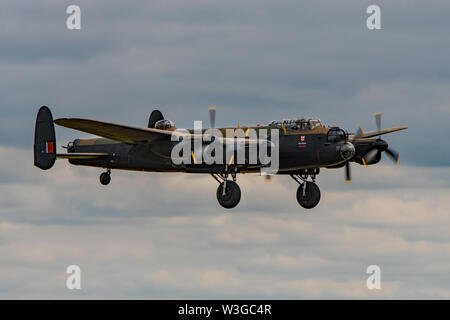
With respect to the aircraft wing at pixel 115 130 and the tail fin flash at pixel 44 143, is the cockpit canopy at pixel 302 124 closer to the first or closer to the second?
the aircraft wing at pixel 115 130

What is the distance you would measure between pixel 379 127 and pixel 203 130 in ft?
30.1

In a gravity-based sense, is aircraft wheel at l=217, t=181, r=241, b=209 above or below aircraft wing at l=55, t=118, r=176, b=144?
below

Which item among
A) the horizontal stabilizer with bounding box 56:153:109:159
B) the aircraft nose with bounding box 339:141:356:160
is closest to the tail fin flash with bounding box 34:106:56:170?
the horizontal stabilizer with bounding box 56:153:109:159

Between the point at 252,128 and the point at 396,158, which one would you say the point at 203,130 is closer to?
the point at 252,128

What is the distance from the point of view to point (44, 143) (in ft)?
150

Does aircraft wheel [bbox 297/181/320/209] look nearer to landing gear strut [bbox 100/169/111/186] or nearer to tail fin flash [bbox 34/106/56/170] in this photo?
landing gear strut [bbox 100/169/111/186]

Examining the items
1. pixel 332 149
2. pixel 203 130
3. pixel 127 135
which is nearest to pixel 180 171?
pixel 203 130

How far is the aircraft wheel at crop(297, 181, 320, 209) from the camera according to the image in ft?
151

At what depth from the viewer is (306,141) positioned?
43875 millimetres

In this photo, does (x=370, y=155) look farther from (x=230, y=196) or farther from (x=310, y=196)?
(x=230, y=196)

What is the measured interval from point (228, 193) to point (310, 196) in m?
4.76

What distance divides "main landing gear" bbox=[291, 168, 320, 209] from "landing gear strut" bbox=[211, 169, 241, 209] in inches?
159

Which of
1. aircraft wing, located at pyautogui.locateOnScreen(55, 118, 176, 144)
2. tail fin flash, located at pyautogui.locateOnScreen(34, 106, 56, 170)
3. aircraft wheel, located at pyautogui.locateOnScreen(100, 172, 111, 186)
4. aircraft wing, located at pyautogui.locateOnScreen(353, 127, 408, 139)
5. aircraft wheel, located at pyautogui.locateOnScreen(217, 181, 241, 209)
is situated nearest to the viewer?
aircraft wing, located at pyautogui.locateOnScreen(55, 118, 176, 144)

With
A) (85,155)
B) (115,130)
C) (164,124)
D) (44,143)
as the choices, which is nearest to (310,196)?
(164,124)
